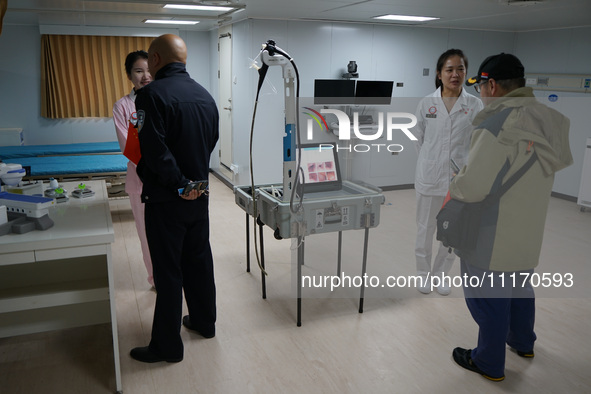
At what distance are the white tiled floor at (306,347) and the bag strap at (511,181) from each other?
0.92 meters

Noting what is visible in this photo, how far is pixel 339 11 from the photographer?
450 cm

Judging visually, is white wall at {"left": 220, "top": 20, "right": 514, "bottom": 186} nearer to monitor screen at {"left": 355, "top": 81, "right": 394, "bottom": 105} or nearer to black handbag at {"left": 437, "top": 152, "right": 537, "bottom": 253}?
monitor screen at {"left": 355, "top": 81, "right": 394, "bottom": 105}

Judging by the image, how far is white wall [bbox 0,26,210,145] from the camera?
5973 mm

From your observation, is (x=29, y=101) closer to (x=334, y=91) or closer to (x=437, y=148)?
(x=334, y=91)

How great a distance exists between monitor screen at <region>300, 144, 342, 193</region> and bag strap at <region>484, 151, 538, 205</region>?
3.39ft

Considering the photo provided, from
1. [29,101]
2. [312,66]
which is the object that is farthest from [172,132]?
[29,101]

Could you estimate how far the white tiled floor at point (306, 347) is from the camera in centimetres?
222

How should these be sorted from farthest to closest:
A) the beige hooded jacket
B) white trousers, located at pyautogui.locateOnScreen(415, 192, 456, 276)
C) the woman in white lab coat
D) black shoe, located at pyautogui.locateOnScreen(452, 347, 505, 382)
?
white trousers, located at pyautogui.locateOnScreen(415, 192, 456, 276) < the woman in white lab coat < black shoe, located at pyautogui.locateOnScreen(452, 347, 505, 382) < the beige hooded jacket

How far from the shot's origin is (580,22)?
4.95m

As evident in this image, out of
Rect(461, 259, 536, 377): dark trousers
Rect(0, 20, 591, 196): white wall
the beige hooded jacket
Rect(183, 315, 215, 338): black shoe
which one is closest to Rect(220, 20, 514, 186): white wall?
Rect(0, 20, 591, 196): white wall

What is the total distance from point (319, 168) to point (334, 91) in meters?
2.86

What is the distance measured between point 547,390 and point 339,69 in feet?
14.0

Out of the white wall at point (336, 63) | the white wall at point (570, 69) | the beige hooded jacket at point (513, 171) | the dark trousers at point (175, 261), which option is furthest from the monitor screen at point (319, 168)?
the white wall at point (570, 69)

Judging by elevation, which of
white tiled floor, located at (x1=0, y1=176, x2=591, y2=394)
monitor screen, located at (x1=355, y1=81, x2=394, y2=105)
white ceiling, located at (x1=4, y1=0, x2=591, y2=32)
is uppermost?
white ceiling, located at (x1=4, y1=0, x2=591, y2=32)
